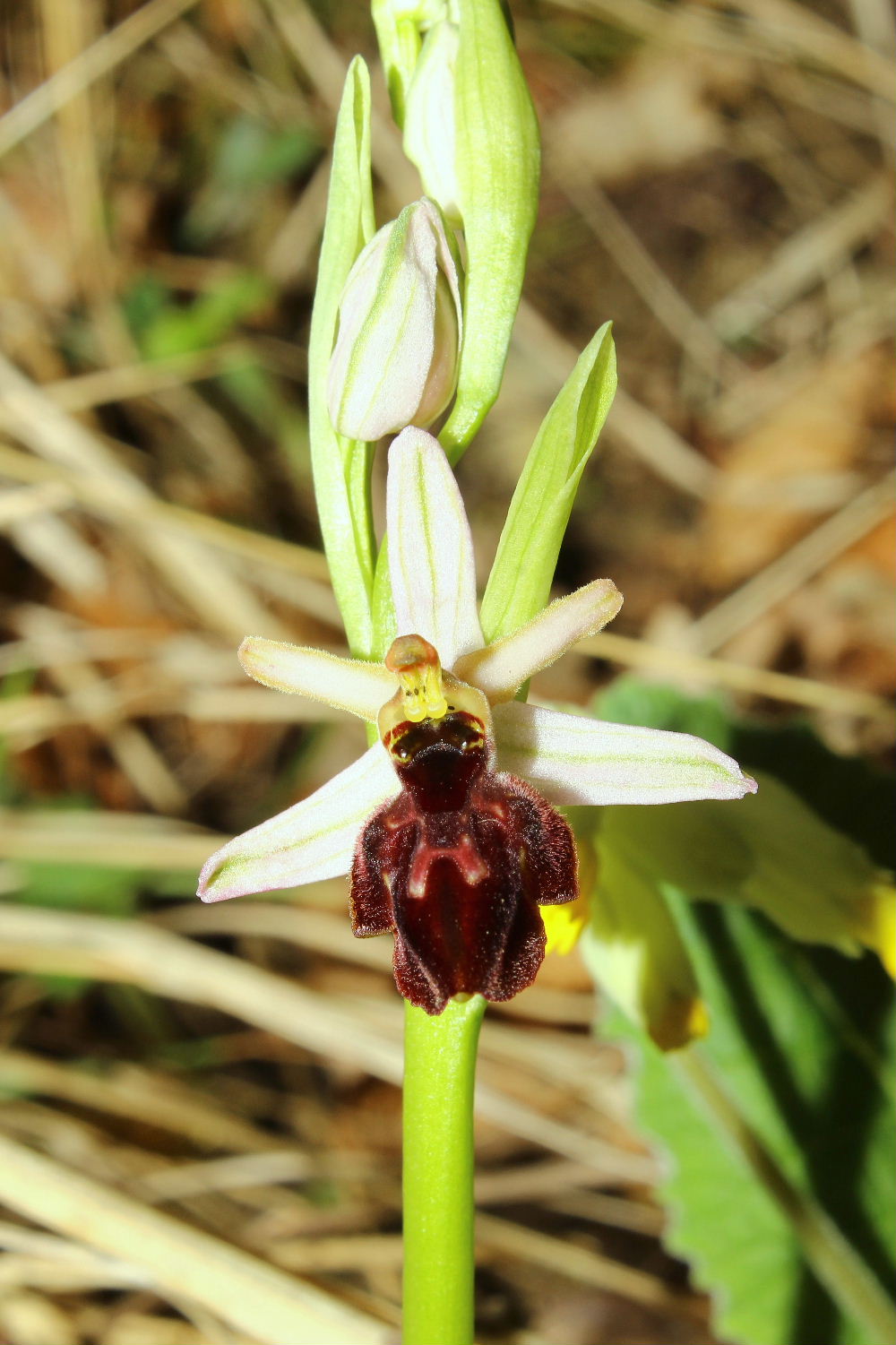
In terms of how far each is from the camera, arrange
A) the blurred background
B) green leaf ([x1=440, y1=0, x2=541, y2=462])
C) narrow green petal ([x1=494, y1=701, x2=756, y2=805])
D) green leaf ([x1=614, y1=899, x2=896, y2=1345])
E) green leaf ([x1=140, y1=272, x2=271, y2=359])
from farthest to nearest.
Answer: green leaf ([x1=140, y1=272, x2=271, y2=359]), the blurred background, green leaf ([x1=614, y1=899, x2=896, y2=1345]), green leaf ([x1=440, y1=0, x2=541, y2=462]), narrow green petal ([x1=494, y1=701, x2=756, y2=805])

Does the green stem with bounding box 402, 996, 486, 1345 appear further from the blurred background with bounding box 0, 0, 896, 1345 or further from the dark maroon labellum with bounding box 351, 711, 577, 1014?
the blurred background with bounding box 0, 0, 896, 1345

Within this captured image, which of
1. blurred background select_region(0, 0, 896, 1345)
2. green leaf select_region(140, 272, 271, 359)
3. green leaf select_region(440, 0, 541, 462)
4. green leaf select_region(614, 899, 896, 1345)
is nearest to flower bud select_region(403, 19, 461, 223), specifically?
green leaf select_region(440, 0, 541, 462)

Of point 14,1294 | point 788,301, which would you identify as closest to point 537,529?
point 14,1294

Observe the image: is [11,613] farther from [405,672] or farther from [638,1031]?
[405,672]

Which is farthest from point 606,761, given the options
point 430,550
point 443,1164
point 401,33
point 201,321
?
point 201,321

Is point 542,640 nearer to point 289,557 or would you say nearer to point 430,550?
point 430,550

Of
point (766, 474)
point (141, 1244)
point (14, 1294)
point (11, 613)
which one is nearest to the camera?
A: point (141, 1244)

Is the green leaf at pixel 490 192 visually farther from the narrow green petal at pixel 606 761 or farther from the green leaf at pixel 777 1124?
the green leaf at pixel 777 1124
